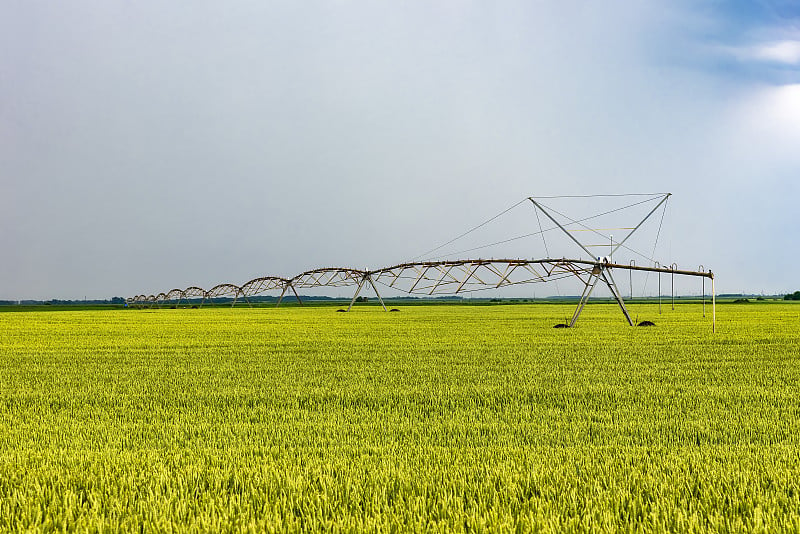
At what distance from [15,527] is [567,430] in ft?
22.7

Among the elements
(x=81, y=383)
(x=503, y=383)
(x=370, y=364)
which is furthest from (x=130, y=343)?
(x=503, y=383)

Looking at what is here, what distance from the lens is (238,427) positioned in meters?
9.19

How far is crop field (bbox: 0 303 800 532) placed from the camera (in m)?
5.34

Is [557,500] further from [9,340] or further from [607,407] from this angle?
[9,340]

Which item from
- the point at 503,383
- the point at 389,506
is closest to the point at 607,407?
the point at 503,383

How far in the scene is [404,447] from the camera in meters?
7.65

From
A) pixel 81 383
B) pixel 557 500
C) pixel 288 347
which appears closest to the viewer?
pixel 557 500

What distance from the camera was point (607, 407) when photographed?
10633 mm

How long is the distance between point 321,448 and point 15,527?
3.42m

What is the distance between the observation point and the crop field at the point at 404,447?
5.34 metres

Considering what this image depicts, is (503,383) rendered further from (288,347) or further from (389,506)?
(288,347)

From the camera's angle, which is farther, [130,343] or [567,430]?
[130,343]

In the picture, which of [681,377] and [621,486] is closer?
[621,486]

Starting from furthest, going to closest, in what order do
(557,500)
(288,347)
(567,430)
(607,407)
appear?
(288,347), (607,407), (567,430), (557,500)
